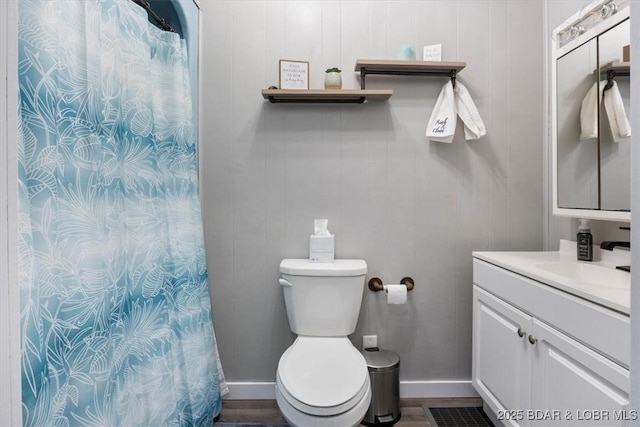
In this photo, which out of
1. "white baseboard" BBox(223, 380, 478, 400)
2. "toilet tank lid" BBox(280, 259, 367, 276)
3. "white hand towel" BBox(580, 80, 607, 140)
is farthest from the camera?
"white baseboard" BBox(223, 380, 478, 400)

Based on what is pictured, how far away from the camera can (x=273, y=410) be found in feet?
6.64

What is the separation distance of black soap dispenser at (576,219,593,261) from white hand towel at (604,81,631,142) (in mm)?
401

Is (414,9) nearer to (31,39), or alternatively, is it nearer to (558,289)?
(558,289)

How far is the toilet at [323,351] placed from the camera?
143 centimetres

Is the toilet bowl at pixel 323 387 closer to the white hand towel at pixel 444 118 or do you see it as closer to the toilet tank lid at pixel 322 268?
the toilet tank lid at pixel 322 268

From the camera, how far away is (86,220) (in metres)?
1.05

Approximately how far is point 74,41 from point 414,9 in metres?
1.68

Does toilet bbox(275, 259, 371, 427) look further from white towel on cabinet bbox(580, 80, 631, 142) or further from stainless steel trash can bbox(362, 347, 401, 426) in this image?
white towel on cabinet bbox(580, 80, 631, 142)

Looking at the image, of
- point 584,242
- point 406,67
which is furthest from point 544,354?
point 406,67

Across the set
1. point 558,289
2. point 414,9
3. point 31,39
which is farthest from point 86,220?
point 414,9

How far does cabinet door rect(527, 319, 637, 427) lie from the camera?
1047mm

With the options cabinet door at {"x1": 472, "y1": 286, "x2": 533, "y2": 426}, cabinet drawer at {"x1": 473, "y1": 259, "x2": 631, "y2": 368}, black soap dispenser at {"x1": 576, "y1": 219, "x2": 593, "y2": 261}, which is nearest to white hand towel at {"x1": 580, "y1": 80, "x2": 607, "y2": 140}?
black soap dispenser at {"x1": 576, "y1": 219, "x2": 593, "y2": 261}

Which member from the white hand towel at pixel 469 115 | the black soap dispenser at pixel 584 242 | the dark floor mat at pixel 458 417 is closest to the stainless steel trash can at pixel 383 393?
the dark floor mat at pixel 458 417

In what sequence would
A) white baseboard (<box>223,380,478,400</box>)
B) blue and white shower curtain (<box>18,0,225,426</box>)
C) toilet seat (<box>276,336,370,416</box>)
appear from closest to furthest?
blue and white shower curtain (<box>18,0,225,426</box>)
toilet seat (<box>276,336,370,416</box>)
white baseboard (<box>223,380,478,400</box>)
